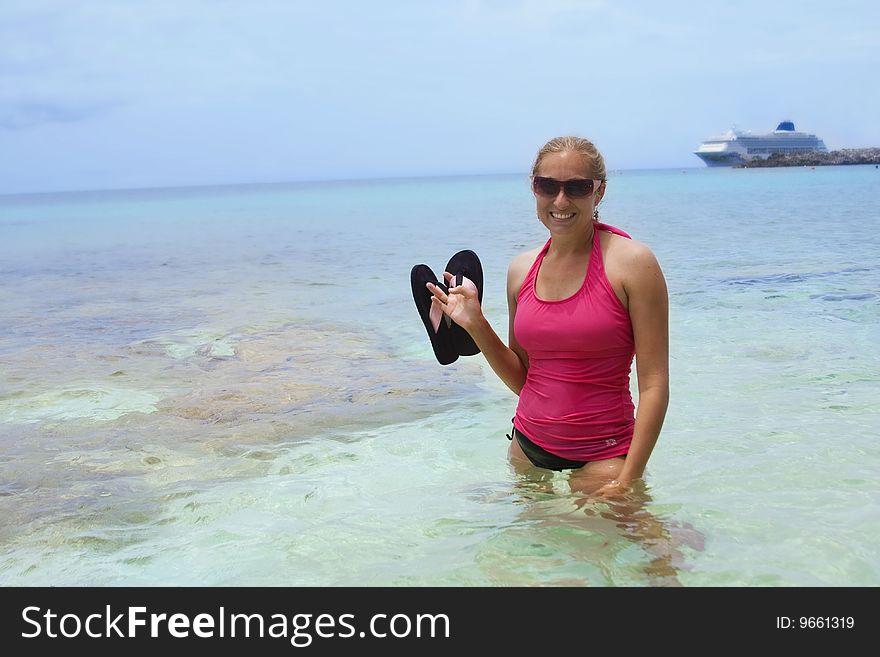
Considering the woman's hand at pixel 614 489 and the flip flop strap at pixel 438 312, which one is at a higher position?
the flip flop strap at pixel 438 312

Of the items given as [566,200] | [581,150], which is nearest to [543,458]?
[566,200]

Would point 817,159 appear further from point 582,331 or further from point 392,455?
point 582,331

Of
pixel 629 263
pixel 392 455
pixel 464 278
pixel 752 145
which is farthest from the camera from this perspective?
pixel 752 145

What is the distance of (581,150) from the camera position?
10.9ft

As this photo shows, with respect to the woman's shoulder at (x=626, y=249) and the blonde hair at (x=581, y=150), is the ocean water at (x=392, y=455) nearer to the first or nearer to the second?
the woman's shoulder at (x=626, y=249)

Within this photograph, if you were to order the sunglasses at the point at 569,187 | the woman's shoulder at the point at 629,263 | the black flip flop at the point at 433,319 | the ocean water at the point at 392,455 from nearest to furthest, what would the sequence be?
the woman's shoulder at the point at 629,263, the sunglasses at the point at 569,187, the black flip flop at the point at 433,319, the ocean water at the point at 392,455

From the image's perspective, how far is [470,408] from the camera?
6734mm

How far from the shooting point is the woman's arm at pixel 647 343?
3152 millimetres

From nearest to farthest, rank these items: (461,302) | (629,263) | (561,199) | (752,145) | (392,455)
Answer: (629,263)
(561,199)
(461,302)
(392,455)
(752,145)

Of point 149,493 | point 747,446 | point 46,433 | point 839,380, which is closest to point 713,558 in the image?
point 747,446

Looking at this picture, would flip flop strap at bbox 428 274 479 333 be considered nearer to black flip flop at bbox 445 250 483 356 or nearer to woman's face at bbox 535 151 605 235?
black flip flop at bbox 445 250 483 356

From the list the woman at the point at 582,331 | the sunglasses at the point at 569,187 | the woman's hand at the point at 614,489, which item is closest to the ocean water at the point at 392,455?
the woman's hand at the point at 614,489

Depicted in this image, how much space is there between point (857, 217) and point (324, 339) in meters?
21.9

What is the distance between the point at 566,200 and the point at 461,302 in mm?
622
